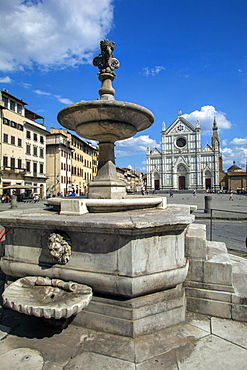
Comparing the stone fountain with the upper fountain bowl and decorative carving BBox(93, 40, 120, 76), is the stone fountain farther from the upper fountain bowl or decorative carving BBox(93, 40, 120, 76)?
decorative carving BBox(93, 40, 120, 76)

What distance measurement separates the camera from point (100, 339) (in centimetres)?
256

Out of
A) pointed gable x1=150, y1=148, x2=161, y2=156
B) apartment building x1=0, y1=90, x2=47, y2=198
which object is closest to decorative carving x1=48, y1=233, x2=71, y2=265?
apartment building x1=0, y1=90, x2=47, y2=198

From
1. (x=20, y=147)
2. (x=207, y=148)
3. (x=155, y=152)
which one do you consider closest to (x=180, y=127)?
(x=207, y=148)

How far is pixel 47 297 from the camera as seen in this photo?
2643mm

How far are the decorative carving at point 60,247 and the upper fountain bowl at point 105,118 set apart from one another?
2.21m

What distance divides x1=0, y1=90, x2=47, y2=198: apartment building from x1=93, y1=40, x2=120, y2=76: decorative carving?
27.4 metres

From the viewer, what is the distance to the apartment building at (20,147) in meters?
31.4

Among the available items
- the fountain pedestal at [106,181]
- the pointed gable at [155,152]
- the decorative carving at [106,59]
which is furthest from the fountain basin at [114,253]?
the pointed gable at [155,152]

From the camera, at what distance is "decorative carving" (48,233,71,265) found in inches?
108

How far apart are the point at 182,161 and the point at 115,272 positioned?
75180mm

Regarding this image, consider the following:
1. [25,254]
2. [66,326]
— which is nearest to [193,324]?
[66,326]

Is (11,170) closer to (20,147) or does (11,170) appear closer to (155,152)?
(20,147)

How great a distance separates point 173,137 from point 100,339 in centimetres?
7822

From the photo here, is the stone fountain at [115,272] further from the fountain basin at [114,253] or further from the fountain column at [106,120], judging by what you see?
the fountain column at [106,120]
